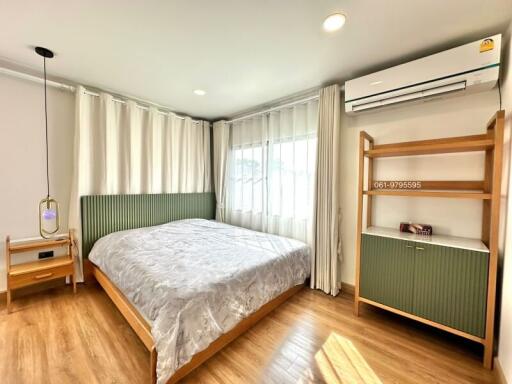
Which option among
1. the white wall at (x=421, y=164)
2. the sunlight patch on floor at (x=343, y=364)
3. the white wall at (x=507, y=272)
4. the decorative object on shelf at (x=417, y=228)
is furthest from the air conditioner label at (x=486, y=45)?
the sunlight patch on floor at (x=343, y=364)

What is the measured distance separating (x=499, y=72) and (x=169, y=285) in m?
3.00

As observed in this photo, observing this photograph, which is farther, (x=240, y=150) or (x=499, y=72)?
(x=240, y=150)

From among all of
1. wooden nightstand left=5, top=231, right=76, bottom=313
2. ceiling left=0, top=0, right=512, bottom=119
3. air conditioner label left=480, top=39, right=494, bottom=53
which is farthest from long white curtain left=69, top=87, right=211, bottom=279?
air conditioner label left=480, top=39, right=494, bottom=53

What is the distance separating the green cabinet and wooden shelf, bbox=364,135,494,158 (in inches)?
31.0

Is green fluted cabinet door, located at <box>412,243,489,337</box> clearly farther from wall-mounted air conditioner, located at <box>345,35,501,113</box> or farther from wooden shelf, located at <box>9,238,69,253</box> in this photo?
wooden shelf, located at <box>9,238,69,253</box>

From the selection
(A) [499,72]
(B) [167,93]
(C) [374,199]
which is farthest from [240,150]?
(A) [499,72]

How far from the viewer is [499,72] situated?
1.68 m

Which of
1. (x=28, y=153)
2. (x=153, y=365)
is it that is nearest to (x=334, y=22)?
(x=153, y=365)

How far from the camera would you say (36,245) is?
2305 mm

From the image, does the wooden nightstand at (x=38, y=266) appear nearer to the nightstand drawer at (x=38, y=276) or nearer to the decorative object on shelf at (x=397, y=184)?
the nightstand drawer at (x=38, y=276)

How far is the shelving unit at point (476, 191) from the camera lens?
1.46 m

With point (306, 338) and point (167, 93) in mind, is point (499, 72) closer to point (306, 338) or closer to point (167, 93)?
point (306, 338)

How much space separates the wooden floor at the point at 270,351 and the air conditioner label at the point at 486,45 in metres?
2.30

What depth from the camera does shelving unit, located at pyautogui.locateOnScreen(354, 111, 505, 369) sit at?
1461mm
